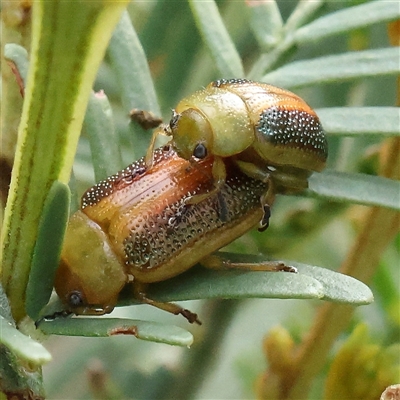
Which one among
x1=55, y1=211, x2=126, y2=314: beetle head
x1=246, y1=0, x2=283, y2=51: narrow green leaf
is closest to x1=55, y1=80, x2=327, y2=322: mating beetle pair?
x1=55, y1=211, x2=126, y2=314: beetle head

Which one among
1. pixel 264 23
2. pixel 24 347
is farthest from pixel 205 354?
pixel 24 347

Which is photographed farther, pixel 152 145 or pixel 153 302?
pixel 152 145

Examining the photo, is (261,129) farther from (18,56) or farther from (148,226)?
(18,56)

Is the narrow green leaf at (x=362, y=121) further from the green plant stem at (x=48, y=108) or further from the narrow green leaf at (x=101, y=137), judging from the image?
the green plant stem at (x=48, y=108)

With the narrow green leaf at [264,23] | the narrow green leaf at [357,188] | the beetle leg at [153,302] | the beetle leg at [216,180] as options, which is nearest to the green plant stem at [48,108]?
the beetle leg at [153,302]

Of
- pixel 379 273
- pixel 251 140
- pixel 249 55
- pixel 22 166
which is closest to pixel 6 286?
pixel 22 166

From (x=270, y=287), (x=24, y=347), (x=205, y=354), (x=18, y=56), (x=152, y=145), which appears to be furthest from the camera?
(x=205, y=354)

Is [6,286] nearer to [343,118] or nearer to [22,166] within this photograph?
[22,166]

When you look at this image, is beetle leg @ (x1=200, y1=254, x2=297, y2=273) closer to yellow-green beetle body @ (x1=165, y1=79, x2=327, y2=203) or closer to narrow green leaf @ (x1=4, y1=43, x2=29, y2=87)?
yellow-green beetle body @ (x1=165, y1=79, x2=327, y2=203)
